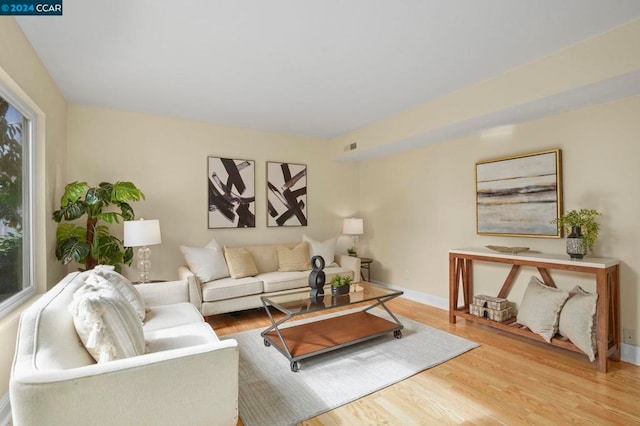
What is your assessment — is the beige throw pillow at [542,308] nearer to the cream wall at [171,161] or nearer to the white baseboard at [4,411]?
the cream wall at [171,161]

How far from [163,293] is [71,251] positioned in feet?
3.16

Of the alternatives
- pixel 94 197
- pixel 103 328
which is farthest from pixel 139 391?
pixel 94 197

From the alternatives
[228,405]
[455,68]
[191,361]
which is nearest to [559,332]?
[455,68]

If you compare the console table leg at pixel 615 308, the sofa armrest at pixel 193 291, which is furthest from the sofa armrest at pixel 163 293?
the console table leg at pixel 615 308

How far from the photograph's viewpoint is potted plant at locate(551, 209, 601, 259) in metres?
2.66

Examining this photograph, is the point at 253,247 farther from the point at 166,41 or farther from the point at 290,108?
the point at 166,41

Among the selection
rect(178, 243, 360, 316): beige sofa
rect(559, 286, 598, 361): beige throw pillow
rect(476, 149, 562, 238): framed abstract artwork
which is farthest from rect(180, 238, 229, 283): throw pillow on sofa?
rect(559, 286, 598, 361): beige throw pillow

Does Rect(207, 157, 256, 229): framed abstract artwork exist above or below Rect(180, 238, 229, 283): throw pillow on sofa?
above

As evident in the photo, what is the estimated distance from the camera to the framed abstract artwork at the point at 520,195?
310 centimetres

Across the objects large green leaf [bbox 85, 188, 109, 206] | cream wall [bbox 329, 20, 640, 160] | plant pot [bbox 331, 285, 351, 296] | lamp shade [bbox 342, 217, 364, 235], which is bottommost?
plant pot [bbox 331, 285, 351, 296]

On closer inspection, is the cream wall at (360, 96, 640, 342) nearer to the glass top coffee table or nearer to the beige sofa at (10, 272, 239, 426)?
the glass top coffee table

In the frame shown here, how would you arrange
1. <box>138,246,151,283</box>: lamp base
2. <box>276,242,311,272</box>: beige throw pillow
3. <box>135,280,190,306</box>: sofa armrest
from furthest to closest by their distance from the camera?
<box>276,242,311,272</box>: beige throw pillow, <box>138,246,151,283</box>: lamp base, <box>135,280,190,306</box>: sofa armrest

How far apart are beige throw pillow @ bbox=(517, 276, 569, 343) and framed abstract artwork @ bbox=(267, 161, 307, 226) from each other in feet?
10.4

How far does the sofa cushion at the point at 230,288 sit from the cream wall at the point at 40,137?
4.58 ft
